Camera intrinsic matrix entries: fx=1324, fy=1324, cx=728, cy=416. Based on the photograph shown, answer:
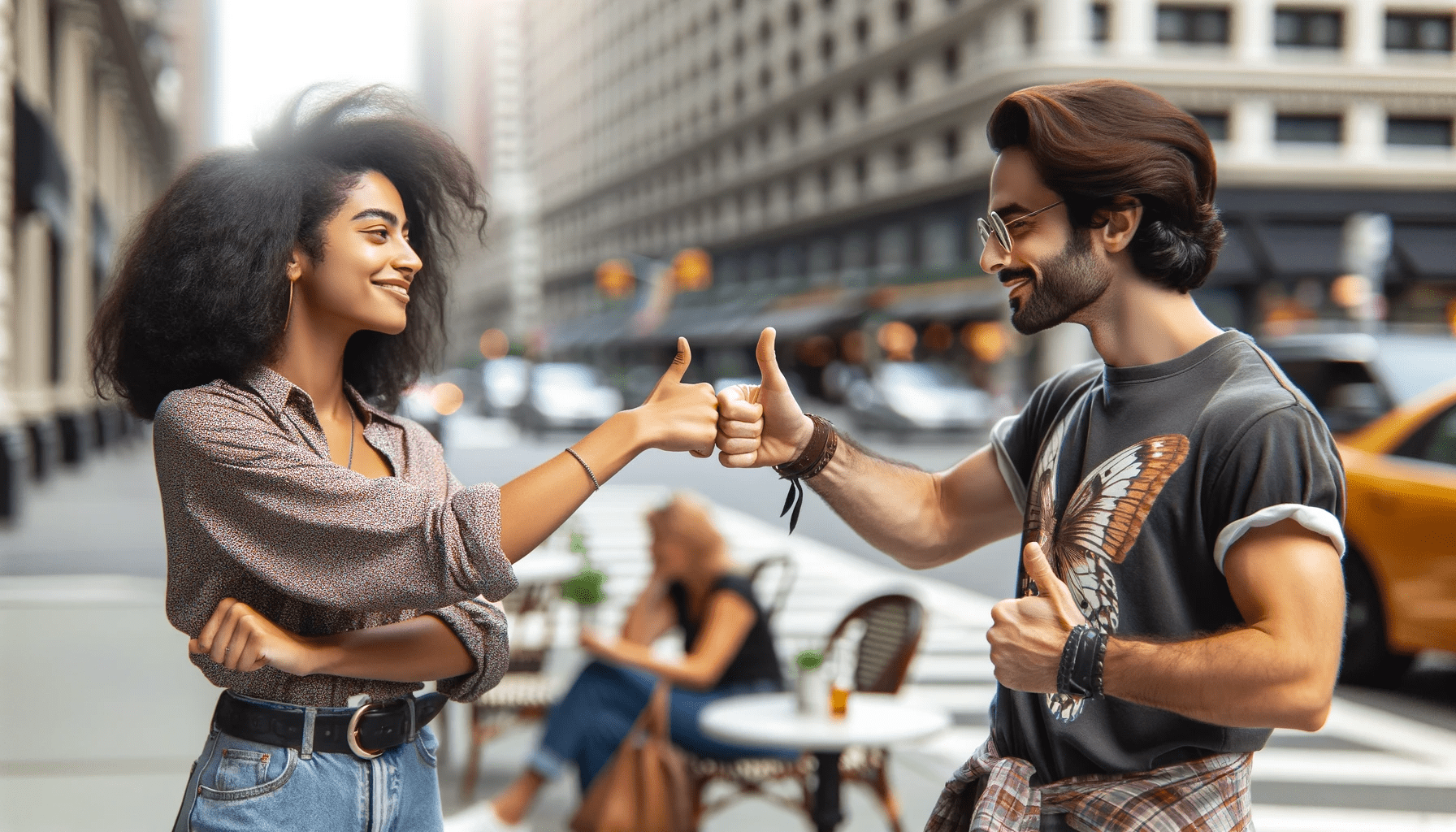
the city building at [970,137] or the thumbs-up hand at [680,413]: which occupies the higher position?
the city building at [970,137]

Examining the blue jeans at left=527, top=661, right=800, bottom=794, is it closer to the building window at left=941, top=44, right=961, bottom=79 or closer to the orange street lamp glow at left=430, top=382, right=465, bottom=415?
the orange street lamp glow at left=430, top=382, right=465, bottom=415

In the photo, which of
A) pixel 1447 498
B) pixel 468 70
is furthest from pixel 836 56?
pixel 468 70

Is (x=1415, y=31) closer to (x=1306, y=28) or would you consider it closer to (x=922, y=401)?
(x=1306, y=28)

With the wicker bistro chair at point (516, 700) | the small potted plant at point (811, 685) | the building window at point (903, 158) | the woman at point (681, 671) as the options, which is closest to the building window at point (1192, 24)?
the building window at point (903, 158)

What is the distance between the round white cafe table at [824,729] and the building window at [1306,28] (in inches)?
1568

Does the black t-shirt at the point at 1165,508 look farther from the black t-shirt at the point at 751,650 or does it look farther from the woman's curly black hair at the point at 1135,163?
the black t-shirt at the point at 751,650

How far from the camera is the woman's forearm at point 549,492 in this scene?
6.47 feet

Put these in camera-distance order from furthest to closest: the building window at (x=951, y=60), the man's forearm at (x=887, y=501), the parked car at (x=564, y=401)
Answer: the building window at (x=951, y=60), the parked car at (x=564, y=401), the man's forearm at (x=887, y=501)

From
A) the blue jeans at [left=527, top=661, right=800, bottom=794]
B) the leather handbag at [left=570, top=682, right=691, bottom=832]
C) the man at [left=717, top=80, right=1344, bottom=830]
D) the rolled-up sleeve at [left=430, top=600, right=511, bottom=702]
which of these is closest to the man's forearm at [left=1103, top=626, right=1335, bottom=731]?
the man at [left=717, top=80, right=1344, bottom=830]

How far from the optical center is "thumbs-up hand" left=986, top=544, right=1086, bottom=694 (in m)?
1.97

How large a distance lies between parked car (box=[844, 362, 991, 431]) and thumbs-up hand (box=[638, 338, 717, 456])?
998 inches

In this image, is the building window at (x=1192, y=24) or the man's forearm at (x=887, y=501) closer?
the man's forearm at (x=887, y=501)

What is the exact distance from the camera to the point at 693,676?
5.05 metres

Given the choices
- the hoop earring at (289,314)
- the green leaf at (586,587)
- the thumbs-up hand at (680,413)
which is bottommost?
the green leaf at (586,587)
